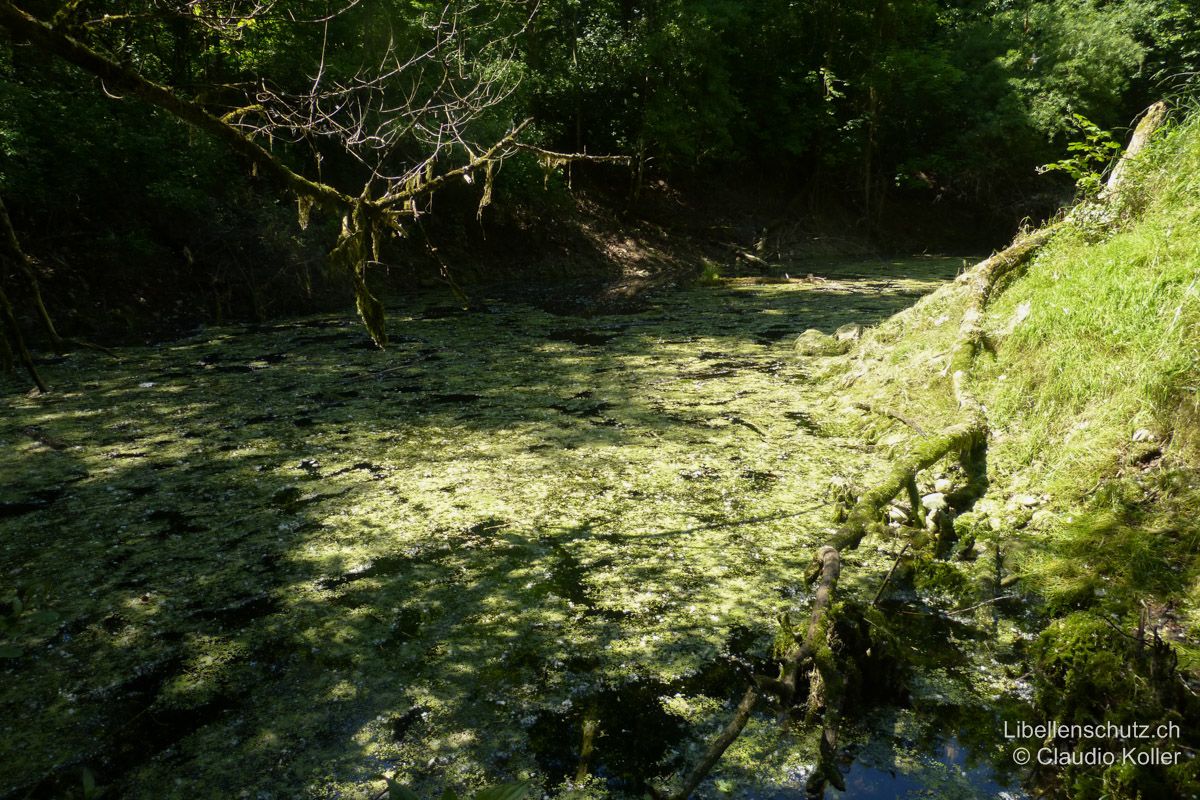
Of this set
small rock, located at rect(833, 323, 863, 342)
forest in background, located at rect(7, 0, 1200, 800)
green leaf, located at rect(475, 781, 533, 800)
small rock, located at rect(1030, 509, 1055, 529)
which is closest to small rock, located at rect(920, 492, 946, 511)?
forest in background, located at rect(7, 0, 1200, 800)

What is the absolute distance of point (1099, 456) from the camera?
256 cm

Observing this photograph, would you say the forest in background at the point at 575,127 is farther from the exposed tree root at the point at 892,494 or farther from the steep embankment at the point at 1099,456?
the steep embankment at the point at 1099,456

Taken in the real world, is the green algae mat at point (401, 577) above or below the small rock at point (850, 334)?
below

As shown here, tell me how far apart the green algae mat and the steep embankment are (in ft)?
1.10

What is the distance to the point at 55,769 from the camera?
162 centimetres

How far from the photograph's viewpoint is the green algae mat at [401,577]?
1688 millimetres

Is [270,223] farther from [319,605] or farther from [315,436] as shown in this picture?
[319,605]

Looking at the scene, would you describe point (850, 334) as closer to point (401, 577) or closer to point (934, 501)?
point (934, 501)

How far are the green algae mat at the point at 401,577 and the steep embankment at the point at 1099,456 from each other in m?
0.34

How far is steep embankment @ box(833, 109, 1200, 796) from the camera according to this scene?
1.70 m

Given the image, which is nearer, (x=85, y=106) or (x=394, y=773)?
(x=394, y=773)

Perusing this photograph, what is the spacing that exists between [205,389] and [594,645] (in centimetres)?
414

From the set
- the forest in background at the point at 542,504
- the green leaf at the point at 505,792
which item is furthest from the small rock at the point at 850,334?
the green leaf at the point at 505,792

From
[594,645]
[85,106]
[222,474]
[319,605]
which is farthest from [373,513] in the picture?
[85,106]
